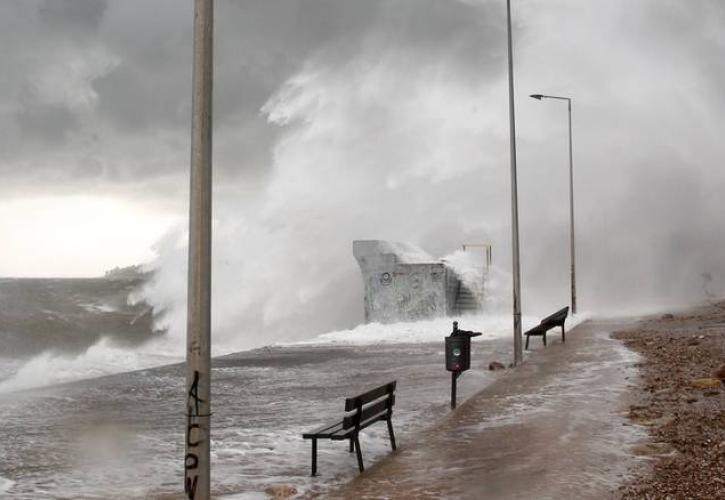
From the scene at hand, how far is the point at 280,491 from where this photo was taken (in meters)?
6.75

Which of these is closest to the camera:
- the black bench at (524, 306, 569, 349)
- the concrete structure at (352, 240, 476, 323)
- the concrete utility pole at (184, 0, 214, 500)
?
the concrete utility pole at (184, 0, 214, 500)

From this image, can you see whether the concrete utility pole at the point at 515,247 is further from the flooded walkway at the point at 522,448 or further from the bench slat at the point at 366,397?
the bench slat at the point at 366,397

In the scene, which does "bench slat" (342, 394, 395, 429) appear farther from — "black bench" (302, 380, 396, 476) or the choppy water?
the choppy water

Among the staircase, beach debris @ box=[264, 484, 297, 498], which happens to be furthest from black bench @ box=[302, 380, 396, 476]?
the staircase

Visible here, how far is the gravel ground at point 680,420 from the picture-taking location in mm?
6439

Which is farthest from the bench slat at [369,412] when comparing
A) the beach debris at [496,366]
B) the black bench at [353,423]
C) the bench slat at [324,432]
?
the beach debris at [496,366]

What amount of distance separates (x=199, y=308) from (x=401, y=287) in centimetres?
2823

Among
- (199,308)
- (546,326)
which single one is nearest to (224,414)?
(199,308)

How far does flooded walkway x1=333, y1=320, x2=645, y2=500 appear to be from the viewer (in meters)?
6.59

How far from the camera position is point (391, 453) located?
8.21m

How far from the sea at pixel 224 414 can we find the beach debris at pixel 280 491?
0.38ft

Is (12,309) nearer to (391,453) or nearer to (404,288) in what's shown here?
(404,288)

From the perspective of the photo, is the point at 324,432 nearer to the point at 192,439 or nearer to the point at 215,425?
the point at 192,439

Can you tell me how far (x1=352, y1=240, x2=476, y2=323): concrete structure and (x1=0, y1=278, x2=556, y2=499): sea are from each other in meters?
6.96
